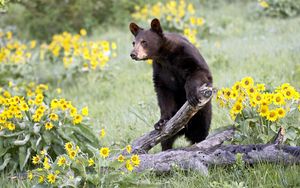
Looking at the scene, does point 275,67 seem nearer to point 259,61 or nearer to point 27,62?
point 259,61

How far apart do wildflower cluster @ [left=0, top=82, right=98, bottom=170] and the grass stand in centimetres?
36

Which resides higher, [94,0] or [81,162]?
[94,0]

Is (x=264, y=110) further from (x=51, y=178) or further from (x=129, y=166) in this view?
(x=51, y=178)

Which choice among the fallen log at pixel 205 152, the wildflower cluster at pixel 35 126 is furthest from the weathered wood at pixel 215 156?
the wildflower cluster at pixel 35 126

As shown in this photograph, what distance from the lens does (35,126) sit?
5320mm

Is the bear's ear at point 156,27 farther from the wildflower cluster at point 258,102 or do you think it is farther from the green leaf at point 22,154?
the green leaf at point 22,154

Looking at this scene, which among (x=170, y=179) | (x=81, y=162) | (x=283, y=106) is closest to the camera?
(x=81, y=162)

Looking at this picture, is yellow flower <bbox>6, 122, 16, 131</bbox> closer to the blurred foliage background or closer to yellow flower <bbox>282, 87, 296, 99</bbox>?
yellow flower <bbox>282, 87, 296, 99</bbox>

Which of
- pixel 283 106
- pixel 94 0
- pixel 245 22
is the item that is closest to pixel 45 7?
pixel 94 0

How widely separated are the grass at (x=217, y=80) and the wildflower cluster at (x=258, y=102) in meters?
0.51

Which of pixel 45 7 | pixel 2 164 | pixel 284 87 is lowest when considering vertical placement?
pixel 2 164

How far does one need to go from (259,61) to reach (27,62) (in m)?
4.23

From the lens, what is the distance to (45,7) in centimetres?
1298

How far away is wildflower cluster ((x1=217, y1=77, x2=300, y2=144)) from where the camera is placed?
4.50m
